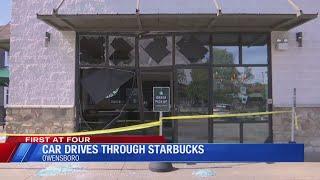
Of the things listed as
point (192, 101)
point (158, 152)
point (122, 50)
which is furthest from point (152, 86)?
point (158, 152)

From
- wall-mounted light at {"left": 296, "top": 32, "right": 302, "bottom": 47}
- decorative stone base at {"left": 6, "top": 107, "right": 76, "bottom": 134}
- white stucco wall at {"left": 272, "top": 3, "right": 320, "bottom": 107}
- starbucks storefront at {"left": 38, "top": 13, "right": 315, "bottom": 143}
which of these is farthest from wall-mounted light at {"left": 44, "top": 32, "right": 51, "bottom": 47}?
wall-mounted light at {"left": 296, "top": 32, "right": 302, "bottom": 47}

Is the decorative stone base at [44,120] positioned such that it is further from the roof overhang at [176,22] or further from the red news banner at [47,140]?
the red news banner at [47,140]

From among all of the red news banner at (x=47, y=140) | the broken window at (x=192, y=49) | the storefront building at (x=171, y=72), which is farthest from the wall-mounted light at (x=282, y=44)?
the red news banner at (x=47, y=140)

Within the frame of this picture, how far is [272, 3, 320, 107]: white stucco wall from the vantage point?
13523 millimetres

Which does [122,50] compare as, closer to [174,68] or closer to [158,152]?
[174,68]

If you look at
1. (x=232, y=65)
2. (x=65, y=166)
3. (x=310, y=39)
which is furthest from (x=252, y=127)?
(x=65, y=166)

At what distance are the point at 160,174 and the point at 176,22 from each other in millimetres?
4238

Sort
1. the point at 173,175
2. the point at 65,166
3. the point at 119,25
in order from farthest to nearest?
1. the point at 119,25
2. the point at 65,166
3. the point at 173,175

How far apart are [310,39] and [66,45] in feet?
21.0

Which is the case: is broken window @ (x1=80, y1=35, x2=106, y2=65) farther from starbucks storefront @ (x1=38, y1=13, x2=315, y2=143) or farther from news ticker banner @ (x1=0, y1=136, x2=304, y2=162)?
news ticker banner @ (x1=0, y1=136, x2=304, y2=162)

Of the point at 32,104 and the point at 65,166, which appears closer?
the point at 65,166

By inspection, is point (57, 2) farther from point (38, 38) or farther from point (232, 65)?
point (232, 65)

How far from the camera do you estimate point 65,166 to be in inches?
448

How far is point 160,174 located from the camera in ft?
34.4
